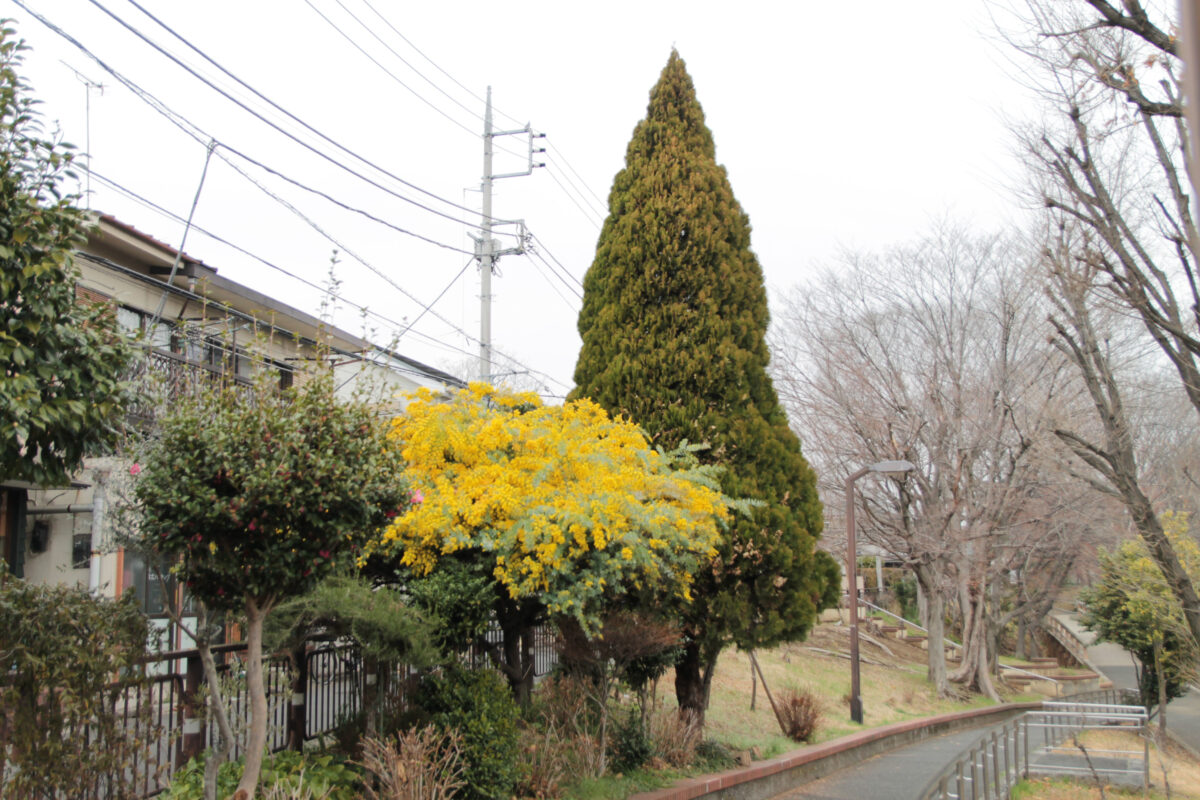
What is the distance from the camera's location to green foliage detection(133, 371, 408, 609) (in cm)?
561

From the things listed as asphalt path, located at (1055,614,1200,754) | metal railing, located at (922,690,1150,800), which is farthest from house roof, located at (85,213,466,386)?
asphalt path, located at (1055,614,1200,754)

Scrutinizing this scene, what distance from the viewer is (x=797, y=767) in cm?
1290

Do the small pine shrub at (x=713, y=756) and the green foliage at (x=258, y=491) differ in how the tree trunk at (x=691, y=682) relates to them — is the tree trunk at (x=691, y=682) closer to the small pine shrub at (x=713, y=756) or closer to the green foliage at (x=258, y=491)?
the small pine shrub at (x=713, y=756)

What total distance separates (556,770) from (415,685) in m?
1.59

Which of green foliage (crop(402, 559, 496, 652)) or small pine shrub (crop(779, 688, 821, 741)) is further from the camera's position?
small pine shrub (crop(779, 688, 821, 741))

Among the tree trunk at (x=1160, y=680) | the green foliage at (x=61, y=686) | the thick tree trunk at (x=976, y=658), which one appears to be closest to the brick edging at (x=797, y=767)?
the green foliage at (x=61, y=686)

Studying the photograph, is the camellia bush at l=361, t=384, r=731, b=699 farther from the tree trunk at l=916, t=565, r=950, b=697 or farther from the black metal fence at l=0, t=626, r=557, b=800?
the tree trunk at l=916, t=565, r=950, b=697

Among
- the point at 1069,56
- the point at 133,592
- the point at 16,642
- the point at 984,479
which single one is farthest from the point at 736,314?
the point at 984,479

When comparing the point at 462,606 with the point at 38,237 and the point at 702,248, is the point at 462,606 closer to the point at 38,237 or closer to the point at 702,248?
the point at 38,237

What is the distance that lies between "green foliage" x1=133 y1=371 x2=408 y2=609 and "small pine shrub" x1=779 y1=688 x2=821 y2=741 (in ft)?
34.3

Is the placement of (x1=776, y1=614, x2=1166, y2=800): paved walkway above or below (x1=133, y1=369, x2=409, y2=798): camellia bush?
below

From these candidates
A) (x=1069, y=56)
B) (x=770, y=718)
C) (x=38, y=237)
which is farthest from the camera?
(x=770, y=718)

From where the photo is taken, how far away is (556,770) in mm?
8812

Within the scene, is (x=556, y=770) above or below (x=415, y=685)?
below
